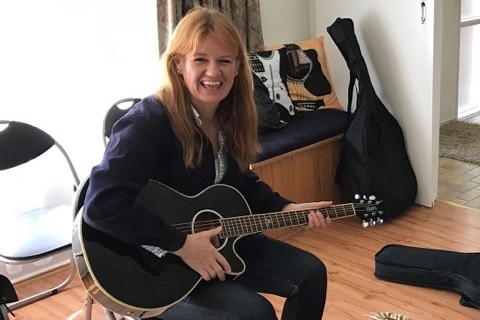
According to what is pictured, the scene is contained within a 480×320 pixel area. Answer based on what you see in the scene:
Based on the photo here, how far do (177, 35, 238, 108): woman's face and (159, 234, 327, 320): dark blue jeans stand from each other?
0.41 metres

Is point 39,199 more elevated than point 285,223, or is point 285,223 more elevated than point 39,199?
point 285,223

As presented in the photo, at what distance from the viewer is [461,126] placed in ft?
13.5

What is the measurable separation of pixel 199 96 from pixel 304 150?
1.33 m

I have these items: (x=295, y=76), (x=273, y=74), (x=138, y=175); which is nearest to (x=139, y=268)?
(x=138, y=175)

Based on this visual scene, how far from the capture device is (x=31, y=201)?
2490 millimetres

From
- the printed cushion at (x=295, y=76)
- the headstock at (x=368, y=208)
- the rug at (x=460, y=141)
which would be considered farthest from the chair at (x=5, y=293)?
the rug at (x=460, y=141)

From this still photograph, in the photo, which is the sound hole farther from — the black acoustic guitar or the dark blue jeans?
the dark blue jeans

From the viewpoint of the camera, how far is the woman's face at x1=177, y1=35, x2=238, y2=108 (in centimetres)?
149

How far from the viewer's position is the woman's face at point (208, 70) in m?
1.49

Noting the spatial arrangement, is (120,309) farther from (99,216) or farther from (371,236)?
(371,236)

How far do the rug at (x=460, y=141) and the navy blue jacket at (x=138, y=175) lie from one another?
2.48 meters

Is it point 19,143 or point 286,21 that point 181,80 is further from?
point 286,21

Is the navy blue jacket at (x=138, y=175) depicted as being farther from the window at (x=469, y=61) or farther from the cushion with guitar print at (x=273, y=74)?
the window at (x=469, y=61)

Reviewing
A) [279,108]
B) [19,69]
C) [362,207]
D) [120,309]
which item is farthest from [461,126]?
[120,309]
